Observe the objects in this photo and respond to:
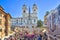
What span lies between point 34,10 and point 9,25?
1.94ft

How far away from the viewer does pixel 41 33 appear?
15.8 feet

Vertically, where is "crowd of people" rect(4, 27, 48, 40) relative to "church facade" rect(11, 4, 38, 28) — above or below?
below

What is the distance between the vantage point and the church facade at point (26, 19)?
471 centimetres

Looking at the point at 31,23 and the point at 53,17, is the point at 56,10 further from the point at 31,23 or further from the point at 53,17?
the point at 31,23

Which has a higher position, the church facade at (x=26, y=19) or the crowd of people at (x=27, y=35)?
the church facade at (x=26, y=19)

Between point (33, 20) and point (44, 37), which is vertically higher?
point (33, 20)

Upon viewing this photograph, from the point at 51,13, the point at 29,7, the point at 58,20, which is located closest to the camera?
the point at 58,20

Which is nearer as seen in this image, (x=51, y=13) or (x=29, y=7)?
(x=51, y=13)

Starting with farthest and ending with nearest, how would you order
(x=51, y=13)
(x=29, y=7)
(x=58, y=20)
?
(x=29, y=7) → (x=51, y=13) → (x=58, y=20)

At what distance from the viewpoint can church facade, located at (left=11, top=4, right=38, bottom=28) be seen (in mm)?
4715

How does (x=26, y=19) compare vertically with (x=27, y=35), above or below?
above

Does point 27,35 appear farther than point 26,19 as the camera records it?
Yes

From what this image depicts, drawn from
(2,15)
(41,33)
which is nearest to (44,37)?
(41,33)

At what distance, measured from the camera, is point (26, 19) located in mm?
4734
